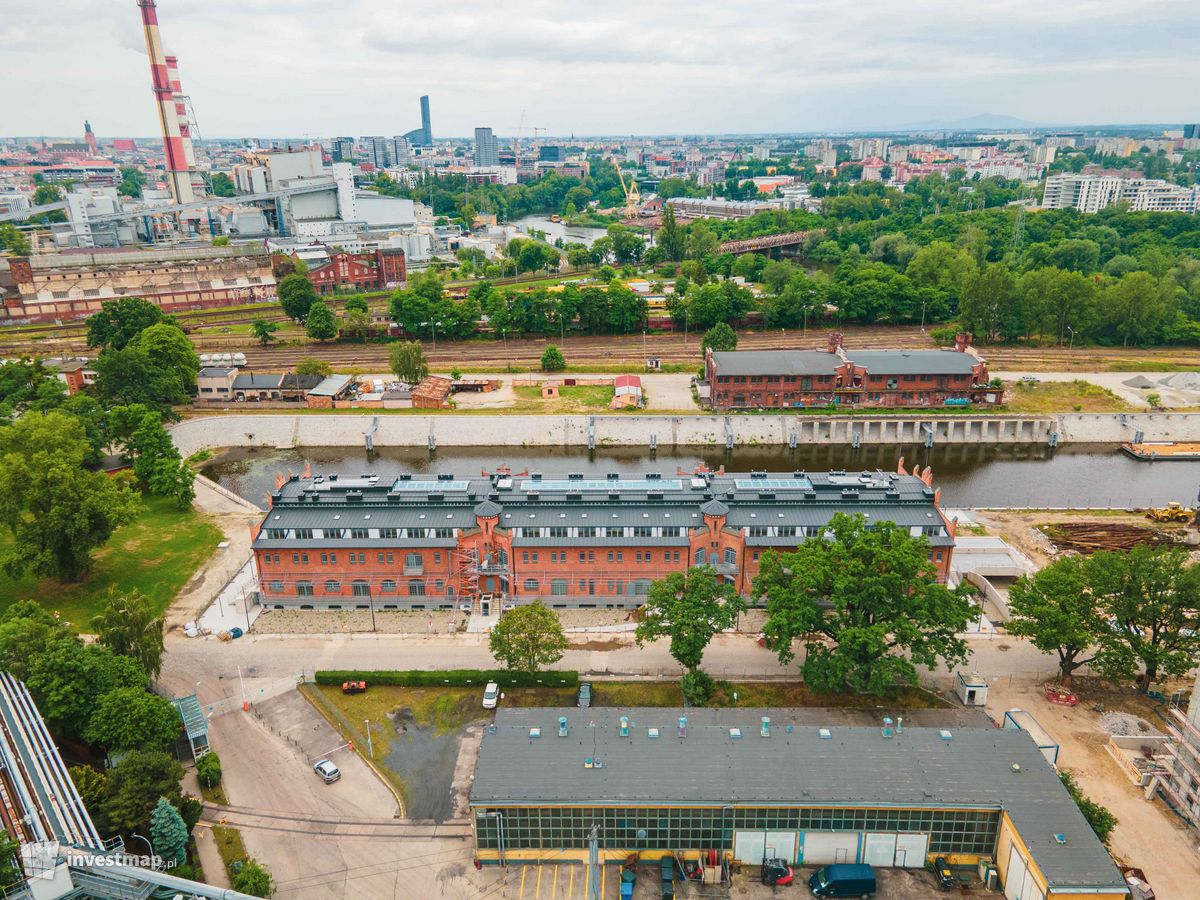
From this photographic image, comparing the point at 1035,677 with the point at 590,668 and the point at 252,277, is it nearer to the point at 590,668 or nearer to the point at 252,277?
the point at 590,668

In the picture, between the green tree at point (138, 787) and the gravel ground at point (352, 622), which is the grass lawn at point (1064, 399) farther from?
the green tree at point (138, 787)

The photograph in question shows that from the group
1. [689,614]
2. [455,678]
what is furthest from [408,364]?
[689,614]

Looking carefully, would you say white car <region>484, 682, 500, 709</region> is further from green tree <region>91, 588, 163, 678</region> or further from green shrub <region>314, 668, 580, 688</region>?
green tree <region>91, 588, 163, 678</region>

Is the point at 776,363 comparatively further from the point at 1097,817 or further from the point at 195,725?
the point at 195,725

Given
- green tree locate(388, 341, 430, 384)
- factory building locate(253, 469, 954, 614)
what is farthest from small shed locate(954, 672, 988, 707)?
green tree locate(388, 341, 430, 384)

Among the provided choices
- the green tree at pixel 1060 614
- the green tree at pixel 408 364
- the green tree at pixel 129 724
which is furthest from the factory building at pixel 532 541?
the green tree at pixel 408 364
